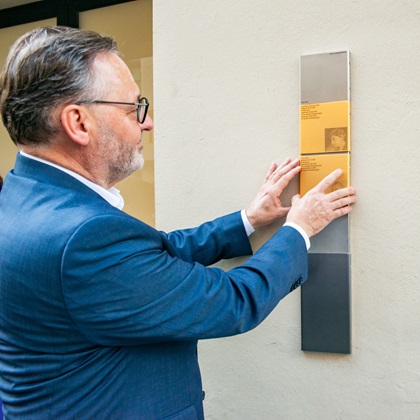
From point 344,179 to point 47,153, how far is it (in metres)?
0.98

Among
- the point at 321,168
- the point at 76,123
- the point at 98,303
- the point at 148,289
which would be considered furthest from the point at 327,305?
the point at 76,123

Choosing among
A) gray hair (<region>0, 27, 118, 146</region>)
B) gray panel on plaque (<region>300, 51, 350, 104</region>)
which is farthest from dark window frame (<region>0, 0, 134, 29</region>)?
gray hair (<region>0, 27, 118, 146</region>)

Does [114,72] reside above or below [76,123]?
above

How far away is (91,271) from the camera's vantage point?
1.33m

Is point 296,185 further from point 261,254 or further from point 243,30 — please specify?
point 243,30

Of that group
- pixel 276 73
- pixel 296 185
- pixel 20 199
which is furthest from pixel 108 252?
pixel 276 73

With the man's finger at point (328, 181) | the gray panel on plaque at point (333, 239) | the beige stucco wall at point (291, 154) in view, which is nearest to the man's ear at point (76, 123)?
the beige stucco wall at point (291, 154)

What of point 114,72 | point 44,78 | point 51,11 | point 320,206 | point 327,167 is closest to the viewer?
point 44,78

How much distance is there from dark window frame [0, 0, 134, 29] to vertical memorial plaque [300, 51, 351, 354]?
1695 mm

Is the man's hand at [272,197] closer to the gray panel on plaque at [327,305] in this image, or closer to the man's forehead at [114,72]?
the gray panel on plaque at [327,305]

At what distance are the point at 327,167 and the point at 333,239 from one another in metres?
0.25

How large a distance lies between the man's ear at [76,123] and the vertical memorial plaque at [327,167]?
77 cm

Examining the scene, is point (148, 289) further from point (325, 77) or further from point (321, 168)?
point (325, 77)

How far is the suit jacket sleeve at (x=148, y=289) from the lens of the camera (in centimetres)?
134
